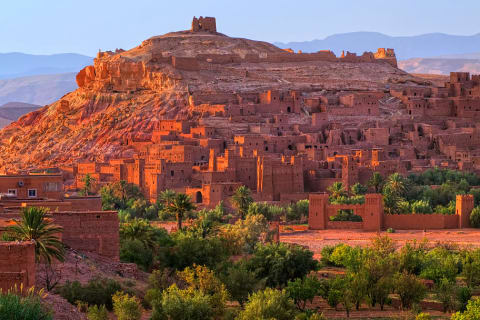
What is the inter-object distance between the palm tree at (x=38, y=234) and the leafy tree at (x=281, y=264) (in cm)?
903

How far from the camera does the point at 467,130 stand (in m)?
65.6

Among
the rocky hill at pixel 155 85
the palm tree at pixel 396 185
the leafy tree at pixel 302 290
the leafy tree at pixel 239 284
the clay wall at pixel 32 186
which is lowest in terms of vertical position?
the leafy tree at pixel 302 290

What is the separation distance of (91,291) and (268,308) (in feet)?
14.1

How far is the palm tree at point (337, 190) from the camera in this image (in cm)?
5419

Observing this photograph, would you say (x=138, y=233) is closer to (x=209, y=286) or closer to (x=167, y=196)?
(x=209, y=286)

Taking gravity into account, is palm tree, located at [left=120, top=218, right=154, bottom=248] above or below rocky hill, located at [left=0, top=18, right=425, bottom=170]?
below

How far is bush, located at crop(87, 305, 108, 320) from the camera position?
23.2 metres

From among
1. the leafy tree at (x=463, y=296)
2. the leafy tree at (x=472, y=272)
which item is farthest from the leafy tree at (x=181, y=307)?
the leafy tree at (x=472, y=272)

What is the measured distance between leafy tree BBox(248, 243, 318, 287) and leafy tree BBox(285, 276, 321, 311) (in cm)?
122

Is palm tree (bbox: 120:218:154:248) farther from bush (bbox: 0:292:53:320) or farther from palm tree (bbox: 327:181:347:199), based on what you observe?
palm tree (bbox: 327:181:347:199)

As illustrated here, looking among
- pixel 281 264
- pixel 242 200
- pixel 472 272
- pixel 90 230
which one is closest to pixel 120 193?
pixel 242 200

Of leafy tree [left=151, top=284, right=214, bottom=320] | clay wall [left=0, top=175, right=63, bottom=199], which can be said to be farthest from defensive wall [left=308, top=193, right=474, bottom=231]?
leafy tree [left=151, top=284, right=214, bottom=320]

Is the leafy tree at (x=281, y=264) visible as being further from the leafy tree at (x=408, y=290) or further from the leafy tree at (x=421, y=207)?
the leafy tree at (x=421, y=207)

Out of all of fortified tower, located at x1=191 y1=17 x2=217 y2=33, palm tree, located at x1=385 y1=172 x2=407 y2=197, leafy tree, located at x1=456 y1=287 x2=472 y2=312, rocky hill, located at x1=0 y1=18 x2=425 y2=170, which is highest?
fortified tower, located at x1=191 y1=17 x2=217 y2=33
